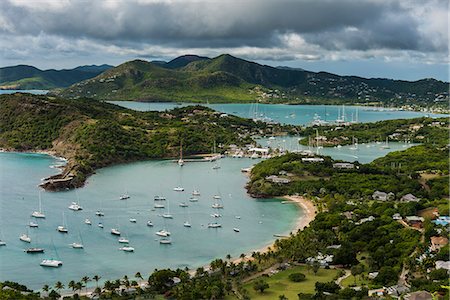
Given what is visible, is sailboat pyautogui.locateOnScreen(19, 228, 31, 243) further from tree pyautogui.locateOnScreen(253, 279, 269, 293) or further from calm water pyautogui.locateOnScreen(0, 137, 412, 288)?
tree pyautogui.locateOnScreen(253, 279, 269, 293)

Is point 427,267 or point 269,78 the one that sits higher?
point 269,78

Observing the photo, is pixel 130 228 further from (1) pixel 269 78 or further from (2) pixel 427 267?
(1) pixel 269 78

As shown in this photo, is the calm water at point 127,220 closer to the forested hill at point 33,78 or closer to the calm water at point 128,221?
the calm water at point 128,221

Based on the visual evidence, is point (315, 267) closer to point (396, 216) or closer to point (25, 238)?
point (396, 216)

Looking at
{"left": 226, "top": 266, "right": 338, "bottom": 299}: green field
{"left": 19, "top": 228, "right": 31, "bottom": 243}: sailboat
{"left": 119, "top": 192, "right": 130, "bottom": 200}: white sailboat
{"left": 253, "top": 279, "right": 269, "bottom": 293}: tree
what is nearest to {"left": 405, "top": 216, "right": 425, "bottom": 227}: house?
{"left": 226, "top": 266, "right": 338, "bottom": 299}: green field

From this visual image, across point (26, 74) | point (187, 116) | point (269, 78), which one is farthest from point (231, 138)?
point (26, 74)

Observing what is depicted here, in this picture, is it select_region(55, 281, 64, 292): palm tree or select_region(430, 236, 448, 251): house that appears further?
select_region(430, 236, 448, 251): house

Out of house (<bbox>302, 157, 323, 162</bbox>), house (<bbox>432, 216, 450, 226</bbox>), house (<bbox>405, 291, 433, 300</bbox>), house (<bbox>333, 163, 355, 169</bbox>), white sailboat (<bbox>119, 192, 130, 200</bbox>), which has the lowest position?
white sailboat (<bbox>119, 192, 130, 200</bbox>)
